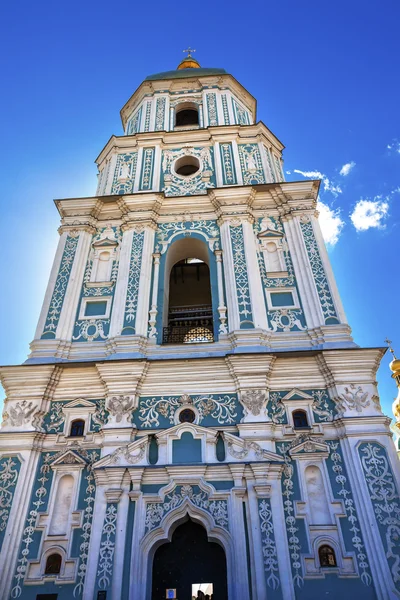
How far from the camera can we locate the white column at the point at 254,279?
11.0 metres

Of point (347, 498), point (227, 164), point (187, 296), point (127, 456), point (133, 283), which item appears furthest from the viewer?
point (187, 296)

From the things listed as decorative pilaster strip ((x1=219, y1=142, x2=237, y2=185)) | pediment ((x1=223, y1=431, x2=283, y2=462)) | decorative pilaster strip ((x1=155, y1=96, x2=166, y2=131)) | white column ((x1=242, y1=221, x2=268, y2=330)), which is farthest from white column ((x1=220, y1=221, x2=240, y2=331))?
decorative pilaster strip ((x1=155, y1=96, x2=166, y2=131))

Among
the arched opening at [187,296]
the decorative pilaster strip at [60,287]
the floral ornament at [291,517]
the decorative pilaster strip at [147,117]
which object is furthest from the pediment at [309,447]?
the decorative pilaster strip at [147,117]

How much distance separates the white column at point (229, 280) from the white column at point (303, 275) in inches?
63.8

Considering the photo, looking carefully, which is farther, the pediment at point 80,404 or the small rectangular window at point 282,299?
the small rectangular window at point 282,299

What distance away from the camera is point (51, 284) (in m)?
12.1

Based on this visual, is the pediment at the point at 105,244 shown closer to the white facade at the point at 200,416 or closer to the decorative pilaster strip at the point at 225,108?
the white facade at the point at 200,416

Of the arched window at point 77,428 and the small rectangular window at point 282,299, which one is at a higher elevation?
the small rectangular window at point 282,299

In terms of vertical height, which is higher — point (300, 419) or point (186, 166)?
point (186, 166)

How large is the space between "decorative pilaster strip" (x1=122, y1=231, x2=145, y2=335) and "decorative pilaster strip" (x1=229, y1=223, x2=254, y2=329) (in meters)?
2.48

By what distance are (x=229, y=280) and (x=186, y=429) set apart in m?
3.98

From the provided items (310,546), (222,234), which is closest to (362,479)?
(310,546)

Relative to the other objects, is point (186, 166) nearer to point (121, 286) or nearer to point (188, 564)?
point (121, 286)

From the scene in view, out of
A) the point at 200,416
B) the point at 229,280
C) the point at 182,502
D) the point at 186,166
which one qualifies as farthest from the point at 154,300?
the point at 186,166
